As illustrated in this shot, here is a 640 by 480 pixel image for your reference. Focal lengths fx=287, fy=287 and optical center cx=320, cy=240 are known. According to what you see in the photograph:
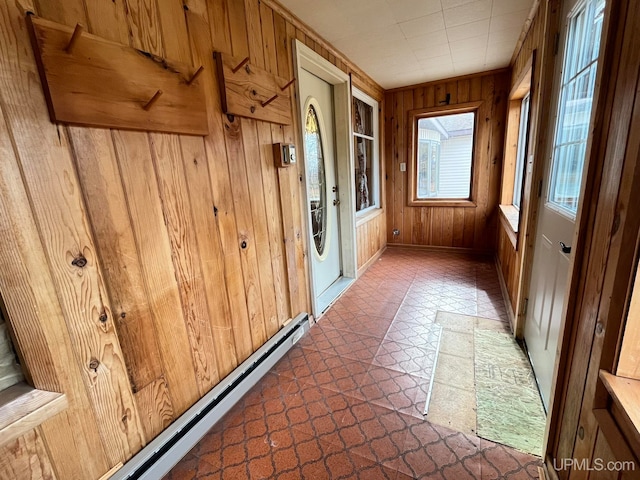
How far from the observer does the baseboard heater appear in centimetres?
118

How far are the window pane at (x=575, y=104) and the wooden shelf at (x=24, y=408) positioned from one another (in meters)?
2.04

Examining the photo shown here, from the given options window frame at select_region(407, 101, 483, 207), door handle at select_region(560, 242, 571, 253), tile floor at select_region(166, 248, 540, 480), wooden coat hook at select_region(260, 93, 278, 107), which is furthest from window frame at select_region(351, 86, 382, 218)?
door handle at select_region(560, 242, 571, 253)

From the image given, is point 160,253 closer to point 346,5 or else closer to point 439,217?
point 346,5

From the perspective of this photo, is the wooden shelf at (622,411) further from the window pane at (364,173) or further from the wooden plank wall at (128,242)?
the window pane at (364,173)

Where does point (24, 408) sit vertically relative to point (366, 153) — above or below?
below

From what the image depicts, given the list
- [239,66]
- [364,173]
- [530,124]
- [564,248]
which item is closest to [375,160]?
[364,173]

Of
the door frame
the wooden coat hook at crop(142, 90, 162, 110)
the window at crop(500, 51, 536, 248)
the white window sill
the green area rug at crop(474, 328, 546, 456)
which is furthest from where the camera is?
the white window sill

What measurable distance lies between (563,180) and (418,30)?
1652mm

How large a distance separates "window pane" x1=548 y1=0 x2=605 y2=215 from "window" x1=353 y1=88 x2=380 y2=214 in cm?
213

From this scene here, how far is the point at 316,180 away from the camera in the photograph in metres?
2.75

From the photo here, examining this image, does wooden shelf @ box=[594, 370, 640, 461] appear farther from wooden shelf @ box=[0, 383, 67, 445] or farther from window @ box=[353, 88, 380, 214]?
window @ box=[353, 88, 380, 214]

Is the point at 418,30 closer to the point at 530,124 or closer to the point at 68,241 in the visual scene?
the point at 530,124

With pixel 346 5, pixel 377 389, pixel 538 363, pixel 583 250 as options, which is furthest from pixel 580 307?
pixel 346 5

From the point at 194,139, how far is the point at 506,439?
206 centimetres
